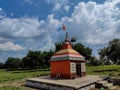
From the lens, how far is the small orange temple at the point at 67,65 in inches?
646

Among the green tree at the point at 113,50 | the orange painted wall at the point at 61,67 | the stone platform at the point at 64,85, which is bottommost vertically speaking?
the stone platform at the point at 64,85

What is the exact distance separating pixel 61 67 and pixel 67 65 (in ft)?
2.54

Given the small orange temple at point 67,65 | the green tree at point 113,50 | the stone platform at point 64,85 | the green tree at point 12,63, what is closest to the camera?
the stone platform at point 64,85

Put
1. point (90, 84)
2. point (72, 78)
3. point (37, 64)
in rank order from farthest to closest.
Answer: point (37, 64), point (72, 78), point (90, 84)

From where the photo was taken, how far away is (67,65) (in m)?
16.5

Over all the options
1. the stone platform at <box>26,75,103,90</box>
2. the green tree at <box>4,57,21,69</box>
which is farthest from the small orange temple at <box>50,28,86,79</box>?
the green tree at <box>4,57,21,69</box>

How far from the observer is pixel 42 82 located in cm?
1478

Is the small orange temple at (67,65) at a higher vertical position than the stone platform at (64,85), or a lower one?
higher

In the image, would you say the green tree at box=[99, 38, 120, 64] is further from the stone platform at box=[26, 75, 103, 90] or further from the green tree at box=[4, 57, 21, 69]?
the green tree at box=[4, 57, 21, 69]

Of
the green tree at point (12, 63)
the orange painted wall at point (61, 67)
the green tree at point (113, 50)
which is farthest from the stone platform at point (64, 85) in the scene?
the green tree at point (12, 63)

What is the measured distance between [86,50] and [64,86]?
118 feet

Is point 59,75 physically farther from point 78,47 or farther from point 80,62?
point 78,47

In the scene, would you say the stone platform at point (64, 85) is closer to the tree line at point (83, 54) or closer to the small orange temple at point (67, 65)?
the small orange temple at point (67, 65)

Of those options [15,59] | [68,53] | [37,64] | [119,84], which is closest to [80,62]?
[68,53]
